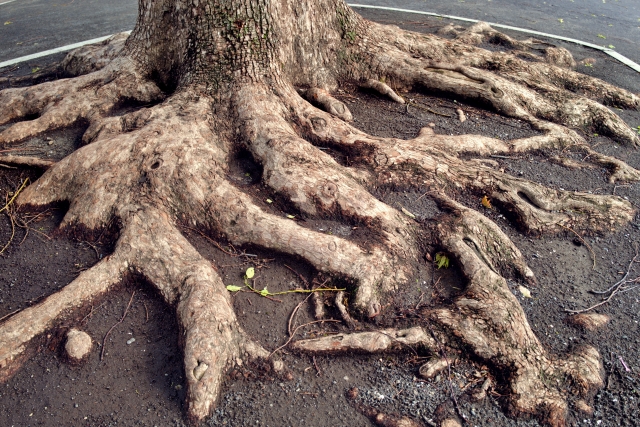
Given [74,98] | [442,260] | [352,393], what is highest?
[74,98]

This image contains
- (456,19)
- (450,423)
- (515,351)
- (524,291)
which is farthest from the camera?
(456,19)

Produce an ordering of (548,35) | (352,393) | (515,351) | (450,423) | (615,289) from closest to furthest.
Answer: (450,423) < (352,393) < (515,351) < (615,289) < (548,35)

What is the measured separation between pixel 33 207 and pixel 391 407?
380 centimetres

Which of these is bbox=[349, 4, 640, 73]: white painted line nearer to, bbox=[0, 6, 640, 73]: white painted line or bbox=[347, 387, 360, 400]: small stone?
bbox=[0, 6, 640, 73]: white painted line

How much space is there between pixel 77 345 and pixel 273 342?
1400 millimetres

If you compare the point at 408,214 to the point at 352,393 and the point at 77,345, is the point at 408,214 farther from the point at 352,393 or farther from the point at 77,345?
the point at 77,345

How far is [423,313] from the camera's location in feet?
13.3

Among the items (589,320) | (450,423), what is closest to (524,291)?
(589,320)

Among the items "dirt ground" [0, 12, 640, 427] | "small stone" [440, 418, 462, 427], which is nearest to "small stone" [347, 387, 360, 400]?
"dirt ground" [0, 12, 640, 427]

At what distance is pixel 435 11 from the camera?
11836 mm

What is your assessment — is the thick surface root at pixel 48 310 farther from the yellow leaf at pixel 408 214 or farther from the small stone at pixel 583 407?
the small stone at pixel 583 407

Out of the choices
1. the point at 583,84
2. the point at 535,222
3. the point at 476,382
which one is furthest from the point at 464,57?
the point at 476,382

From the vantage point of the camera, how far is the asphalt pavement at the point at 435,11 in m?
9.73

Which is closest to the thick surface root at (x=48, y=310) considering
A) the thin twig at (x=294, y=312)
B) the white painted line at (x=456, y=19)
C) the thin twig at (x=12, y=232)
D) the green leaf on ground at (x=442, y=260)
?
the thin twig at (x=12, y=232)
